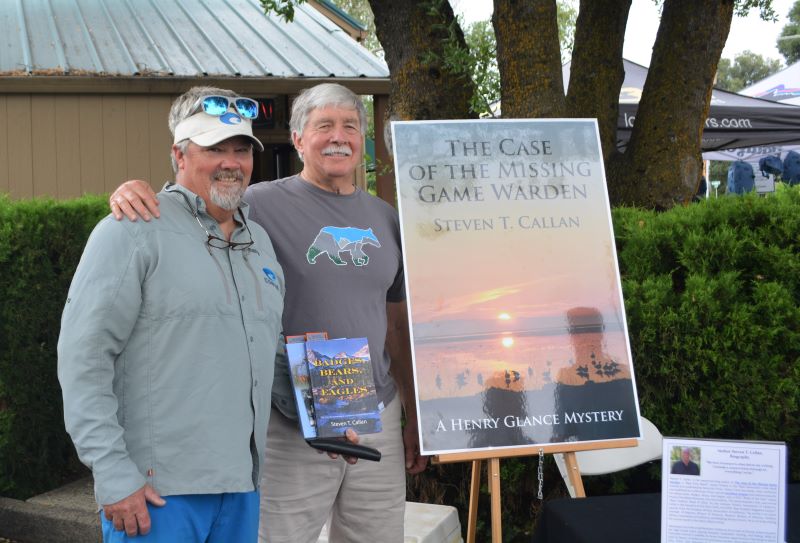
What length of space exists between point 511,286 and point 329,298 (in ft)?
2.53

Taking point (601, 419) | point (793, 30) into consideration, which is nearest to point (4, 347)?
point (601, 419)

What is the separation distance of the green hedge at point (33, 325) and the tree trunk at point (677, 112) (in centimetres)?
301

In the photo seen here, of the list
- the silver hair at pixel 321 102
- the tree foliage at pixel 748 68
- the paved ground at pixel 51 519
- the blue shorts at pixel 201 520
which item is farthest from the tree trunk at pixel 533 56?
the tree foliage at pixel 748 68

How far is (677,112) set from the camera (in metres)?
4.66

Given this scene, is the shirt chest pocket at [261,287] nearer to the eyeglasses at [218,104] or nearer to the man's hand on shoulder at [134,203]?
the man's hand on shoulder at [134,203]

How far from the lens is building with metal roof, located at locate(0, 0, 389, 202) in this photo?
821cm

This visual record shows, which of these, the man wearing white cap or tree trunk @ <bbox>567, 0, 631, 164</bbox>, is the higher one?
tree trunk @ <bbox>567, 0, 631, 164</bbox>

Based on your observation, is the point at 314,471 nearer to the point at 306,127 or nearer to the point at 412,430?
the point at 412,430

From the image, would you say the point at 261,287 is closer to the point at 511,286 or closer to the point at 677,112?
the point at 511,286

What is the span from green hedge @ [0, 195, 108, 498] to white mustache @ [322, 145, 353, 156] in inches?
91.5

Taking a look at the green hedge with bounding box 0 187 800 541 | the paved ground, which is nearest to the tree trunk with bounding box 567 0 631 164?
the green hedge with bounding box 0 187 800 541

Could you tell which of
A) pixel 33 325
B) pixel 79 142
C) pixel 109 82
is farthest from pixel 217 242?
pixel 79 142

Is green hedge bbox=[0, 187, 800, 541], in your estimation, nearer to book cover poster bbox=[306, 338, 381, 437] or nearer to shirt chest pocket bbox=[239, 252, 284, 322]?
book cover poster bbox=[306, 338, 381, 437]

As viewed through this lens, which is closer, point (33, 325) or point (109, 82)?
point (33, 325)
